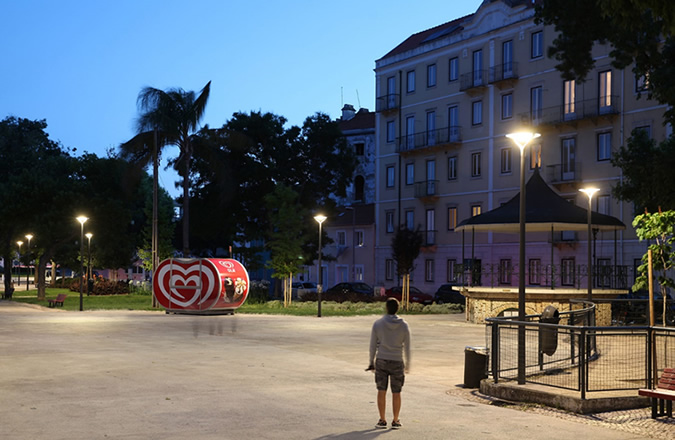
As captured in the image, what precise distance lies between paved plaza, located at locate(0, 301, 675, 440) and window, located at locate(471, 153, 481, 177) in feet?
111

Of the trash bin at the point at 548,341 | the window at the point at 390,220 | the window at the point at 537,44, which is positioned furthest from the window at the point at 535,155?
the trash bin at the point at 548,341

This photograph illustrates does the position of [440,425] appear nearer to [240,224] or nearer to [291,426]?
[291,426]

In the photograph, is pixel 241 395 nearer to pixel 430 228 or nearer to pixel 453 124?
pixel 453 124

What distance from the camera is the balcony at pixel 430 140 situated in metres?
60.6

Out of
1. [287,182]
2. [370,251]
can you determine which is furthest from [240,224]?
[370,251]

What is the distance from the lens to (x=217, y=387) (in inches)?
587

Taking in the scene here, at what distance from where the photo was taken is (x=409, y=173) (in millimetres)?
65062

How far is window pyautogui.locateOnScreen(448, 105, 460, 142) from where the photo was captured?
60.6 metres

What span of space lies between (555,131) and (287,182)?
2091 centimetres

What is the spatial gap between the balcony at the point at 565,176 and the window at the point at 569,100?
9.03 feet

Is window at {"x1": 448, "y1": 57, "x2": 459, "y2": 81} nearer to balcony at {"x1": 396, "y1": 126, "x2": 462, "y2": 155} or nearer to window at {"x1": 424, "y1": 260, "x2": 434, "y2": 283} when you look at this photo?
balcony at {"x1": 396, "y1": 126, "x2": 462, "y2": 155}

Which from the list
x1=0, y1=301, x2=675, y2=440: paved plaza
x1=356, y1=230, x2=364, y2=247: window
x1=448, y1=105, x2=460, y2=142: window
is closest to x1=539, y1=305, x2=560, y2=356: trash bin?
x1=0, y1=301, x2=675, y2=440: paved plaza

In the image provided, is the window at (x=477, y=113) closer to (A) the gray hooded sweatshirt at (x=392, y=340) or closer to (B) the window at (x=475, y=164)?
(B) the window at (x=475, y=164)

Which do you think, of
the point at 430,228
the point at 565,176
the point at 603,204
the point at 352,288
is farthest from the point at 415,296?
the point at 603,204
